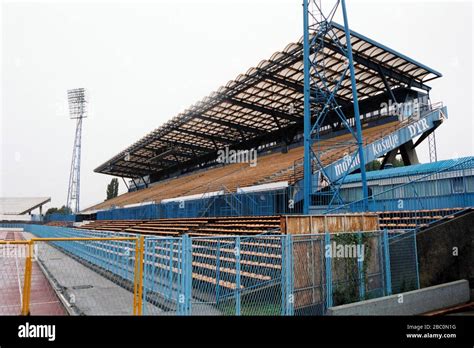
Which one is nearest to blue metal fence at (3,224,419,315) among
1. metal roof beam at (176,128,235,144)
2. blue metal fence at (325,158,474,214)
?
blue metal fence at (325,158,474,214)

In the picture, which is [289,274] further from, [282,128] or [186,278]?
[282,128]

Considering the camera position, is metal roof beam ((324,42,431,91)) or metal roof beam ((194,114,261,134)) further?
metal roof beam ((194,114,261,134))

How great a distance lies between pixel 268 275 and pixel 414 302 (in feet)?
13.4

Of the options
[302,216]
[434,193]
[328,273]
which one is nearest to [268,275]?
[328,273]

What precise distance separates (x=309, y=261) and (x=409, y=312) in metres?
3.11

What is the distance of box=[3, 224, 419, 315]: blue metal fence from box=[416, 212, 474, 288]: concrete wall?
138 cm

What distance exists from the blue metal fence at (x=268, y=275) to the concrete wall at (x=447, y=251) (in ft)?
4.52

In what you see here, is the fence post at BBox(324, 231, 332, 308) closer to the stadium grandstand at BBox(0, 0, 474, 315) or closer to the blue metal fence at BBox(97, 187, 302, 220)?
the stadium grandstand at BBox(0, 0, 474, 315)

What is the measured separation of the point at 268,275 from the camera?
770 cm

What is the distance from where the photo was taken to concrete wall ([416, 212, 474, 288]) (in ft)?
33.2

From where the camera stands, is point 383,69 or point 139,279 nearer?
point 139,279

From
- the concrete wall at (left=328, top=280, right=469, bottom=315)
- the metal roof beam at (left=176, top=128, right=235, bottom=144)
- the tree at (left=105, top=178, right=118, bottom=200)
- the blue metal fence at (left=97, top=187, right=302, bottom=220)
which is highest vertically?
the metal roof beam at (left=176, top=128, right=235, bottom=144)
